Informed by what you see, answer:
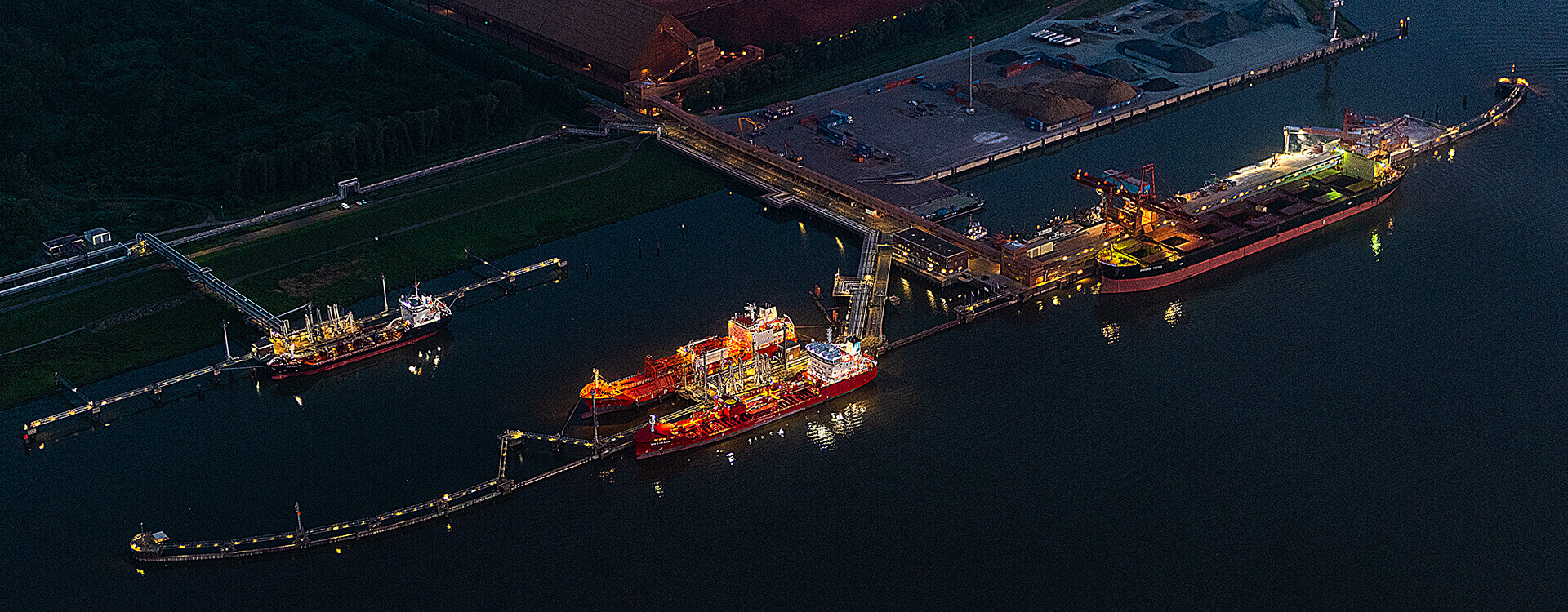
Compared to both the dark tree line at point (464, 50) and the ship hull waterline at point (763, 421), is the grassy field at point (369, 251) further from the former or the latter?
the ship hull waterline at point (763, 421)

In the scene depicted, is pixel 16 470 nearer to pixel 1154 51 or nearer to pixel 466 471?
pixel 466 471

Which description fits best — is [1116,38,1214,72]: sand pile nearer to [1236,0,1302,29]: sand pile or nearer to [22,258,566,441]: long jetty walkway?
[1236,0,1302,29]: sand pile

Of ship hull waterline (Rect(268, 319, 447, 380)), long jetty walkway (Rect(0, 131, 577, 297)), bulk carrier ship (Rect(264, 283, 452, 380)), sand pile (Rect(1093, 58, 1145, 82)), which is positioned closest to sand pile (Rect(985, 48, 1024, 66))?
sand pile (Rect(1093, 58, 1145, 82))

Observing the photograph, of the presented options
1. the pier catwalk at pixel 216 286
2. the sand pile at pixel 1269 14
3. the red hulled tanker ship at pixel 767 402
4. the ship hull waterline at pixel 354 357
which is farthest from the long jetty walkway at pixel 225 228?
the sand pile at pixel 1269 14

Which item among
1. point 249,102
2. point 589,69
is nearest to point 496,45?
point 589,69

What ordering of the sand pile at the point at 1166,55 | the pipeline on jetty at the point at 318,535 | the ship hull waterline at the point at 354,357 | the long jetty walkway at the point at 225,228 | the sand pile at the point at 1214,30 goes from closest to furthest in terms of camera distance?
Answer: the pipeline on jetty at the point at 318,535
the ship hull waterline at the point at 354,357
the long jetty walkway at the point at 225,228
the sand pile at the point at 1166,55
the sand pile at the point at 1214,30
